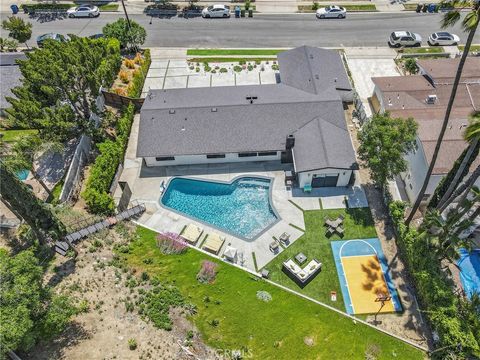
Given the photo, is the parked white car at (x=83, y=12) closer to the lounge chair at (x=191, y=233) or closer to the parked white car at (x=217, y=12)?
the parked white car at (x=217, y=12)

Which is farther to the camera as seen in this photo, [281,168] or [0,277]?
[281,168]

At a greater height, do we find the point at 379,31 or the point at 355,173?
the point at 379,31

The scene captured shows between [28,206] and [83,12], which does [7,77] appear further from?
[28,206]

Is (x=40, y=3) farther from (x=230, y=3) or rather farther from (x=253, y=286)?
(x=253, y=286)

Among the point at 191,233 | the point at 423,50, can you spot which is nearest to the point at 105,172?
the point at 191,233

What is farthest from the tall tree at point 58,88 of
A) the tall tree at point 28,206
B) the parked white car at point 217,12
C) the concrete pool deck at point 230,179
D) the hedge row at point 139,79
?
the parked white car at point 217,12

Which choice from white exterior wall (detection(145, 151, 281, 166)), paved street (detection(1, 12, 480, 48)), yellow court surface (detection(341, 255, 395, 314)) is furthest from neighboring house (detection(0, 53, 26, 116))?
yellow court surface (detection(341, 255, 395, 314))

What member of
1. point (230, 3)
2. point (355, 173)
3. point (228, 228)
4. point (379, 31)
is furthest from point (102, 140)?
point (379, 31)
